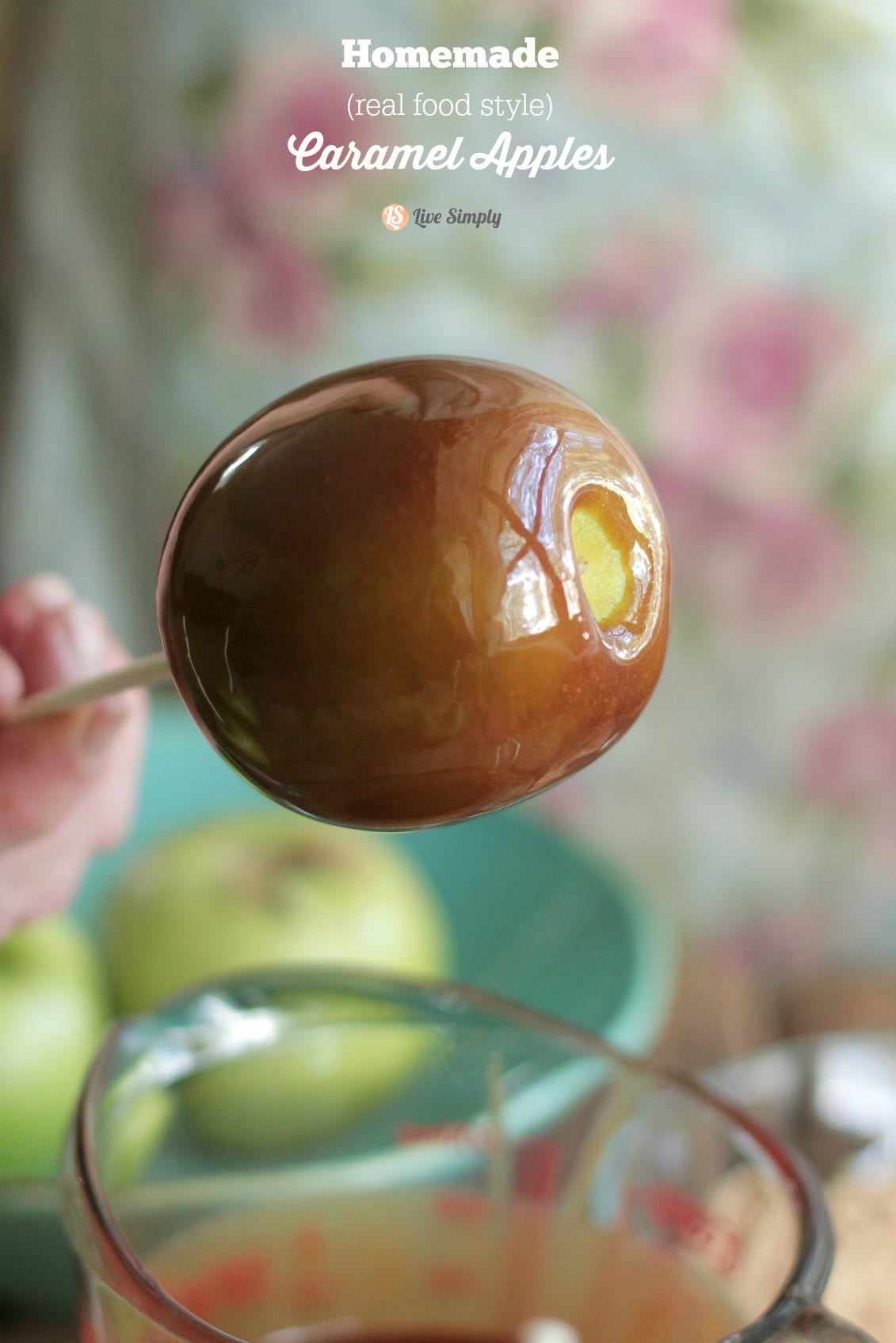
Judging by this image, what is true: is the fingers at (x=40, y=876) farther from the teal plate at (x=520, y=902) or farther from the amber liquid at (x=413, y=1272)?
the teal plate at (x=520, y=902)

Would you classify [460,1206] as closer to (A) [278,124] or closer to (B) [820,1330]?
(B) [820,1330]

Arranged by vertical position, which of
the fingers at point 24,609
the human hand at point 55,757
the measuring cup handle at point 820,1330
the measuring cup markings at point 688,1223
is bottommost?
the measuring cup markings at point 688,1223

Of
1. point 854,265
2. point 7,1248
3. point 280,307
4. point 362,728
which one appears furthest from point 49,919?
point 854,265

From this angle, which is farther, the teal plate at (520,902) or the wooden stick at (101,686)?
the teal plate at (520,902)

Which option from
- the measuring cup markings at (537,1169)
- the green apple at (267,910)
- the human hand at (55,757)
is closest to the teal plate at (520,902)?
the green apple at (267,910)

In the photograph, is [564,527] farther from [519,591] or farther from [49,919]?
[49,919]

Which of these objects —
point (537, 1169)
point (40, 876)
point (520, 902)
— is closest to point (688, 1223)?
point (537, 1169)
